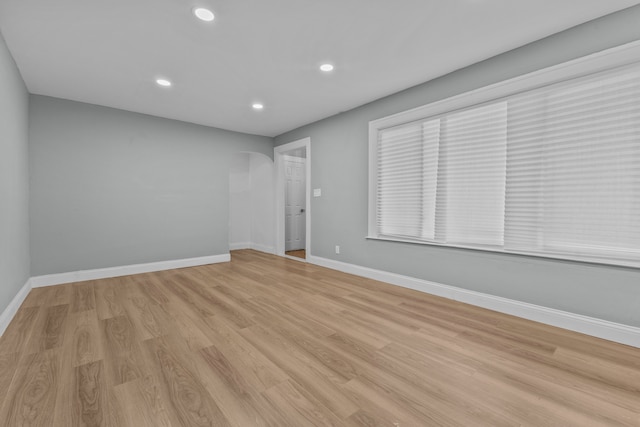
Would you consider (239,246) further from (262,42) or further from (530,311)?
(530,311)

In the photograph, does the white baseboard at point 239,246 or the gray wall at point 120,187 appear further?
the white baseboard at point 239,246

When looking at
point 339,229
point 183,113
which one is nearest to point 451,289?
point 339,229

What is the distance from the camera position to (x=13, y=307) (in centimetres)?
261

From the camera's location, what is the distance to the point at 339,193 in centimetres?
443

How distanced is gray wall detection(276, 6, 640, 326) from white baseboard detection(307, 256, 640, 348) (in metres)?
0.05

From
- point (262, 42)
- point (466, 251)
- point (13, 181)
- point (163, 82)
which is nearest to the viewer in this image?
point (262, 42)

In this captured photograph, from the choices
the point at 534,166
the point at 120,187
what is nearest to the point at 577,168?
the point at 534,166

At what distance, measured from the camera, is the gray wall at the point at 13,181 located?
7.79ft

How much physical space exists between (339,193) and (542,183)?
2.61 meters

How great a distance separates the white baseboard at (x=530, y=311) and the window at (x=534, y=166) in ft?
1.64

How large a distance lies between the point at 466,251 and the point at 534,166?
1.04 meters

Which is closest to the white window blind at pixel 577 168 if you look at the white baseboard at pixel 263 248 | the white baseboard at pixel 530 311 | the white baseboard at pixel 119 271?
the white baseboard at pixel 530 311

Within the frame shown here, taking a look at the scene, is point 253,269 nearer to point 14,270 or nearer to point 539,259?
point 14,270

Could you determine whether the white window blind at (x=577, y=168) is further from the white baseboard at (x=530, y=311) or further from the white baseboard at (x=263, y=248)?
the white baseboard at (x=263, y=248)
